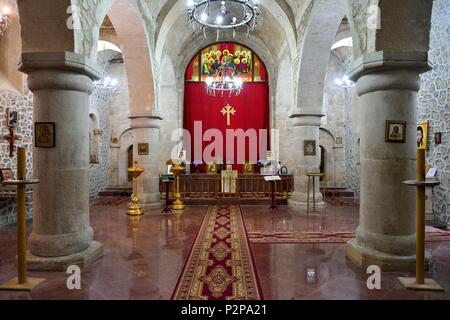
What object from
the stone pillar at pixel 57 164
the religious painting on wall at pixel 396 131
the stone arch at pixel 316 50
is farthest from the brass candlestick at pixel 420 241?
the stone arch at pixel 316 50

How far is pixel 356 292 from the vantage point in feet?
9.82

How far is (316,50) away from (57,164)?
20.7ft

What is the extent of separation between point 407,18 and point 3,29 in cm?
792

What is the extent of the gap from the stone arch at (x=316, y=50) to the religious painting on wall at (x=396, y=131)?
3.79 meters

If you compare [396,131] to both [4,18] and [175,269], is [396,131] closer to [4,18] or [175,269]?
[175,269]

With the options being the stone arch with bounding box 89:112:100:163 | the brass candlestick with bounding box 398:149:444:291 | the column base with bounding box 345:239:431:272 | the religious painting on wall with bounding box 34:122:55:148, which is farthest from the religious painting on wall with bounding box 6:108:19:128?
the brass candlestick with bounding box 398:149:444:291

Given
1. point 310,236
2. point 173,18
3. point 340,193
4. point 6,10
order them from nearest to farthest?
point 310,236, point 6,10, point 173,18, point 340,193

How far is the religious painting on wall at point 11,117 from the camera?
638 centimetres

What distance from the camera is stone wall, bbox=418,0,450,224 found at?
639cm

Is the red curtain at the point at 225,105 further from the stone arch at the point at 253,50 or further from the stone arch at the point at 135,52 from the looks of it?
the stone arch at the point at 135,52

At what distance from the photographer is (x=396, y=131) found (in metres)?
3.53

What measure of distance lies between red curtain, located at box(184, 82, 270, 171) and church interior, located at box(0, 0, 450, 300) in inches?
76.0

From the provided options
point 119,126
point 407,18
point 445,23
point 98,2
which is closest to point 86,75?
point 98,2

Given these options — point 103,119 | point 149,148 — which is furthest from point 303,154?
point 103,119
